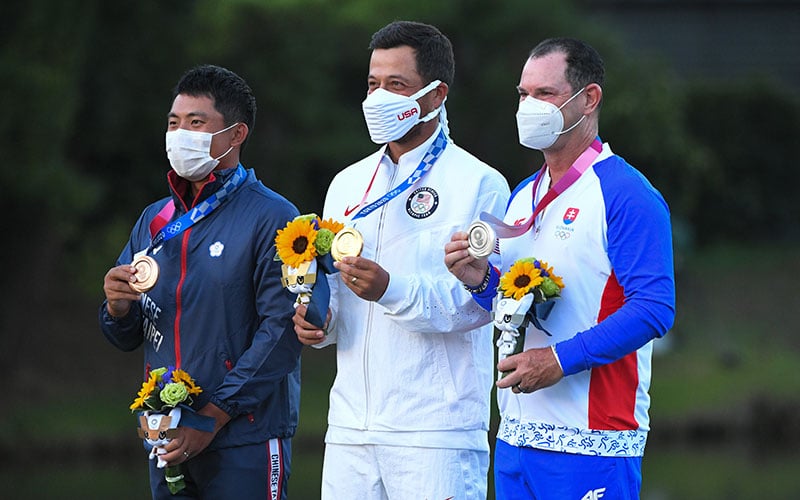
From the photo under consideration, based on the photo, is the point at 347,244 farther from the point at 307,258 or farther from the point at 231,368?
the point at 231,368

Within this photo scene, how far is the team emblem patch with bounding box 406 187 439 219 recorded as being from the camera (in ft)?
18.9

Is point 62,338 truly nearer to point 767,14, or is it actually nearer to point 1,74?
point 1,74

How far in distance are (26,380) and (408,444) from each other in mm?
16590

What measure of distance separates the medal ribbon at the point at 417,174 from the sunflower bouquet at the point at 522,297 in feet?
2.53

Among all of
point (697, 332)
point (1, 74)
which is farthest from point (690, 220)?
point (1, 74)

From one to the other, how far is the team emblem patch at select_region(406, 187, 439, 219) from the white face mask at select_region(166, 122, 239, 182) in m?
0.90

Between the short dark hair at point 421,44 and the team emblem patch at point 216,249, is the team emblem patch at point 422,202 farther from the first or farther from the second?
the team emblem patch at point 216,249

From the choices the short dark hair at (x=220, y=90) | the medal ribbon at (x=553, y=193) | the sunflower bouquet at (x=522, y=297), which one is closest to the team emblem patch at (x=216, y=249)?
the short dark hair at (x=220, y=90)

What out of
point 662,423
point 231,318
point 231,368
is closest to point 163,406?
point 231,368

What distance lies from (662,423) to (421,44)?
1596 cm

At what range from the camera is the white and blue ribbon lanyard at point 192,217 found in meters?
5.90

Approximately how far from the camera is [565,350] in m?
5.00

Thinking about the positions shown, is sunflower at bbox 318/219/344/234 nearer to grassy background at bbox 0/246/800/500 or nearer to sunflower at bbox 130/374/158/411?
sunflower at bbox 130/374/158/411

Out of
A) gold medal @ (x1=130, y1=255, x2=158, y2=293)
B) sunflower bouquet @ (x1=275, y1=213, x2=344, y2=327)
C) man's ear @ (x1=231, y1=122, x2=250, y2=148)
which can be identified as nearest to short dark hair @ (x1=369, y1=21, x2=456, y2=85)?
man's ear @ (x1=231, y1=122, x2=250, y2=148)
